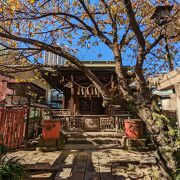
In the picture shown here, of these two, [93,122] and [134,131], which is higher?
[93,122]

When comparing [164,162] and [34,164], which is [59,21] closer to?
[34,164]

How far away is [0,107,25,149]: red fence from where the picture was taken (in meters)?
6.04

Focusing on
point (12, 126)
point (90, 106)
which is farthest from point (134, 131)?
point (90, 106)

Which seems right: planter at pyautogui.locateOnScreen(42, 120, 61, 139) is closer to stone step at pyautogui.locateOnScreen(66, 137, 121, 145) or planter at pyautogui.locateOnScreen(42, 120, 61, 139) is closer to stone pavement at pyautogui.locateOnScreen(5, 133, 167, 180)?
stone pavement at pyautogui.locateOnScreen(5, 133, 167, 180)

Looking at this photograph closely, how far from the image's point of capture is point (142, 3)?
5629mm

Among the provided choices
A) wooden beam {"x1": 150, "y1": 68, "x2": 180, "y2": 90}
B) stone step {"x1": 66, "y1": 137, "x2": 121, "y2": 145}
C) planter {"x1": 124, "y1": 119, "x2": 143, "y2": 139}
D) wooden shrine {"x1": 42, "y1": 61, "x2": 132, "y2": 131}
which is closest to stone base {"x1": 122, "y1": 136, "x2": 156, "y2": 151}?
planter {"x1": 124, "y1": 119, "x2": 143, "y2": 139}

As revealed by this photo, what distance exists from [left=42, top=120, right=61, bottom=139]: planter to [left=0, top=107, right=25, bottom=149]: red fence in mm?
904

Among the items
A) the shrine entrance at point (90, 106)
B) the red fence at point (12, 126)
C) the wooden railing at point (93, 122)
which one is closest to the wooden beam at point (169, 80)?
the red fence at point (12, 126)

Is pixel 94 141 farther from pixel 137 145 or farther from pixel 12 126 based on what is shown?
pixel 12 126

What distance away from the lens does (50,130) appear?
22.5 feet

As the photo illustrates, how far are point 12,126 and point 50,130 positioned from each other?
143cm

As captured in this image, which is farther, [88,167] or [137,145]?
[137,145]

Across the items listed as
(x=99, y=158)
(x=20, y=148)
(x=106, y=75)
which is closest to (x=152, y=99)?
(x=99, y=158)

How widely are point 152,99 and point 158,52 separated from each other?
336 centimetres
